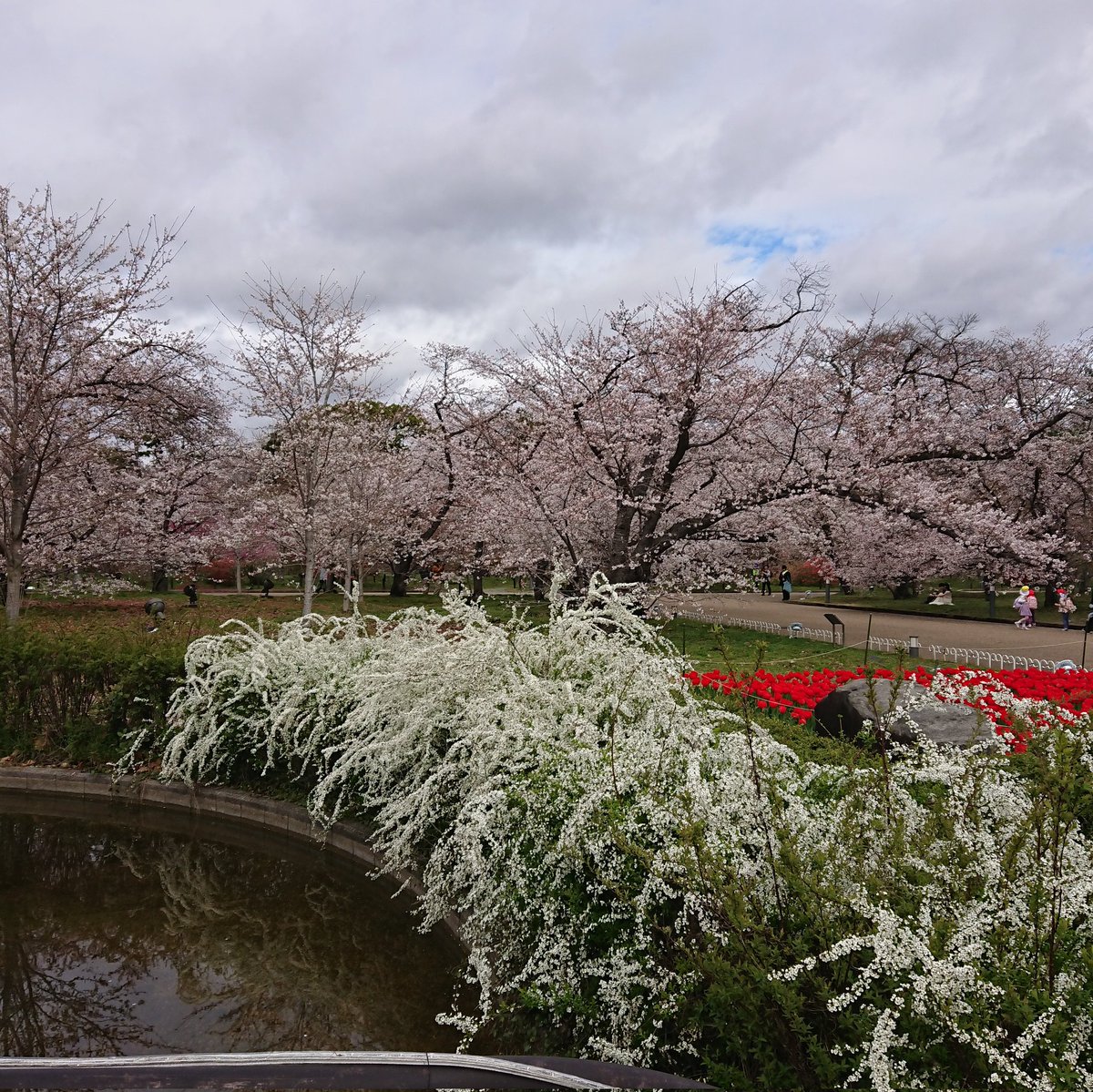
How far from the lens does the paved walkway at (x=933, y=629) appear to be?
41.0 feet

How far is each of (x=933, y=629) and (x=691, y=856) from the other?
15.1 metres

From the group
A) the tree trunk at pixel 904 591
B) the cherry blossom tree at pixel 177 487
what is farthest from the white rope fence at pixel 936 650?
the cherry blossom tree at pixel 177 487

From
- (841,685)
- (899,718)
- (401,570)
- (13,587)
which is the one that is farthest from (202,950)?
(401,570)

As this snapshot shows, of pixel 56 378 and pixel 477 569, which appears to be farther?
pixel 477 569

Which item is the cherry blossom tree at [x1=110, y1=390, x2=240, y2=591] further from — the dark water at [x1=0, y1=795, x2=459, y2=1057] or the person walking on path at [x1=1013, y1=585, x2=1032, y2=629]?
the person walking on path at [x1=1013, y1=585, x2=1032, y2=629]

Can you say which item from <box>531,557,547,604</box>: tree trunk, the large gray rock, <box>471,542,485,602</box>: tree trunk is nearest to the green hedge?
the large gray rock

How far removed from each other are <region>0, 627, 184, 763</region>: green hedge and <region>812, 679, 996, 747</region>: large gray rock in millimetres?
5062

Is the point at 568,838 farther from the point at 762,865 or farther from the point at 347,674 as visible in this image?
the point at 347,674

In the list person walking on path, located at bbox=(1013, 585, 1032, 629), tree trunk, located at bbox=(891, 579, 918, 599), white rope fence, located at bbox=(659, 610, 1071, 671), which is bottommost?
white rope fence, located at bbox=(659, 610, 1071, 671)

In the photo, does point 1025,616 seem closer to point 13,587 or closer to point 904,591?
point 904,591

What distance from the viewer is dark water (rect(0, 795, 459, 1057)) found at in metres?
3.31

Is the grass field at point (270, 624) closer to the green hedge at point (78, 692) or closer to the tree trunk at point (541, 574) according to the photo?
the green hedge at point (78, 692)

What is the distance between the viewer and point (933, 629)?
15.5 m

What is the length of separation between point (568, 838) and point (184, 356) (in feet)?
58.9
